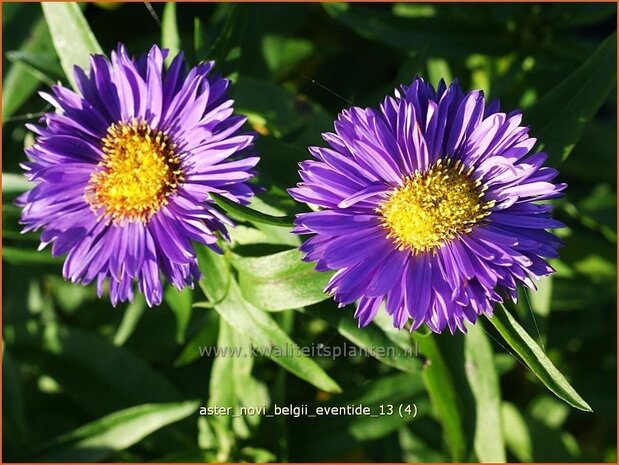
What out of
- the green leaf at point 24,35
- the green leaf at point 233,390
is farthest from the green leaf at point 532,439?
the green leaf at point 24,35

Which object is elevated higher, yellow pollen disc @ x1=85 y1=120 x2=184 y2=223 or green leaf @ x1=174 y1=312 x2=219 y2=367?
A: yellow pollen disc @ x1=85 y1=120 x2=184 y2=223

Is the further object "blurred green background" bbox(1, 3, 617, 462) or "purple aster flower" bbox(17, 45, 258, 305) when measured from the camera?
"blurred green background" bbox(1, 3, 617, 462)

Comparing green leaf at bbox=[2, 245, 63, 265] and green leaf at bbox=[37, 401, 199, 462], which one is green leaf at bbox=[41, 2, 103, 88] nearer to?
green leaf at bbox=[2, 245, 63, 265]

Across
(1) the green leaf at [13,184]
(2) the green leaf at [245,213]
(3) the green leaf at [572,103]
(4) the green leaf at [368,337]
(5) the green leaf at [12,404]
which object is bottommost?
(5) the green leaf at [12,404]

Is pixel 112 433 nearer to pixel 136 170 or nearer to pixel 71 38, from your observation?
pixel 136 170

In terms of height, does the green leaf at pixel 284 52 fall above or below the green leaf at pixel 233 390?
above

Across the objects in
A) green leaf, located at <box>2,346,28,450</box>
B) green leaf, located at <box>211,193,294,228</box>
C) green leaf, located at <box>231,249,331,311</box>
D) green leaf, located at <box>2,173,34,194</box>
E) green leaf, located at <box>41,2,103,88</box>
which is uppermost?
green leaf, located at <box>41,2,103,88</box>

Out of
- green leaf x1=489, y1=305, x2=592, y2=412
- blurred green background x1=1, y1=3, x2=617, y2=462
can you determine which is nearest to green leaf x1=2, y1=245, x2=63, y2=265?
blurred green background x1=1, y1=3, x2=617, y2=462

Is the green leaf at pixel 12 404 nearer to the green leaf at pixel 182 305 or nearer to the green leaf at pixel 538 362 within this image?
the green leaf at pixel 182 305
